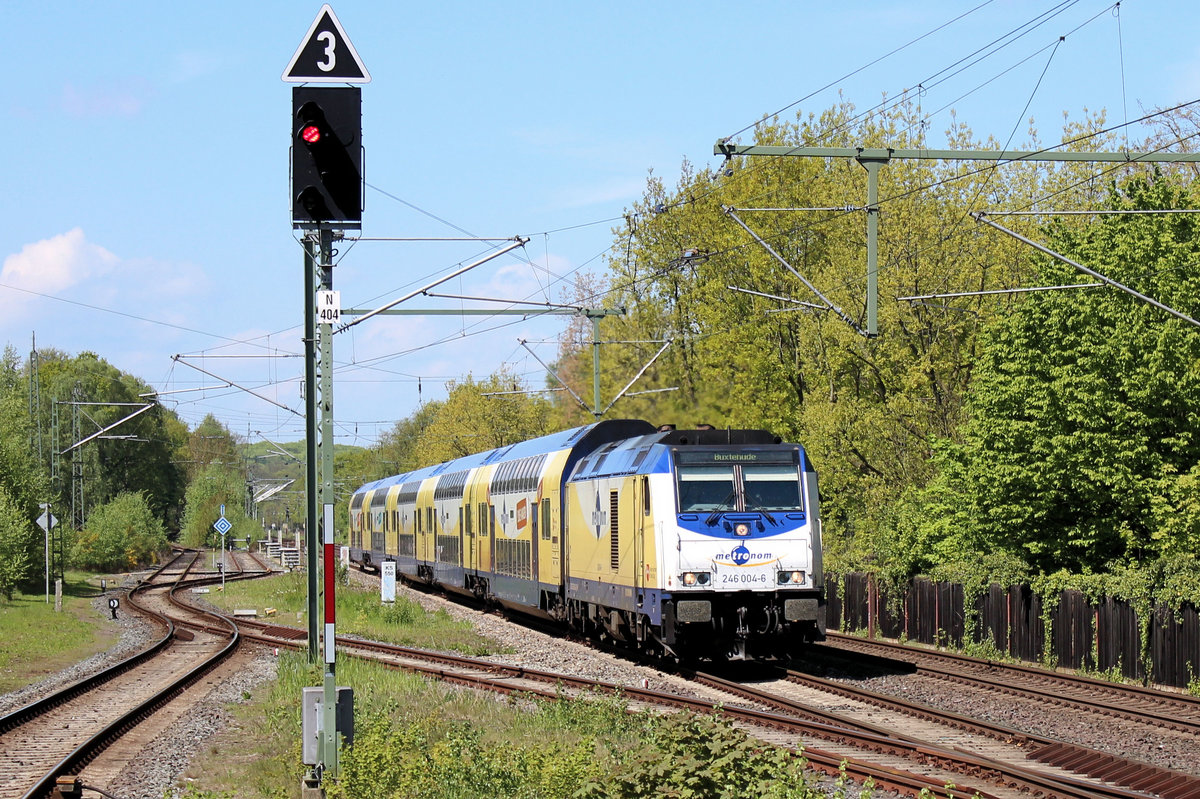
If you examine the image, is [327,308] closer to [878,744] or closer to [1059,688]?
[878,744]

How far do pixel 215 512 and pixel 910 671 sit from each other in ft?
345

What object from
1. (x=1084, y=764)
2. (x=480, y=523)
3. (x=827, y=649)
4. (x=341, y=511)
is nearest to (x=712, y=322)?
(x=480, y=523)

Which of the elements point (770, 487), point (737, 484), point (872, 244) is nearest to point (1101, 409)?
point (872, 244)

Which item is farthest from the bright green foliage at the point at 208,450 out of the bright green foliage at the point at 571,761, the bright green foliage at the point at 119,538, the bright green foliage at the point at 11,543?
the bright green foliage at the point at 571,761

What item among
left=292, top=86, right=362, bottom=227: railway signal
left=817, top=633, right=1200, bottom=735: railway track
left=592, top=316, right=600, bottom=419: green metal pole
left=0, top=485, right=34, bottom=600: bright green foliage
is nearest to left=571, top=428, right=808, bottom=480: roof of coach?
left=817, top=633, right=1200, bottom=735: railway track

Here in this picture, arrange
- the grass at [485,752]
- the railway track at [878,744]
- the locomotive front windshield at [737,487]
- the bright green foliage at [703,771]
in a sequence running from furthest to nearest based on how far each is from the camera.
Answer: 1. the locomotive front windshield at [737,487]
2. the railway track at [878,744]
3. the grass at [485,752]
4. the bright green foliage at [703,771]

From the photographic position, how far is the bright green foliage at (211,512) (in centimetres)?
12106

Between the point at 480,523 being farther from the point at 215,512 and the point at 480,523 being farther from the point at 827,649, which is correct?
the point at 215,512

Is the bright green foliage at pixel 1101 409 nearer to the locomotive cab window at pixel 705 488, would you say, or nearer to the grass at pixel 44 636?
the locomotive cab window at pixel 705 488

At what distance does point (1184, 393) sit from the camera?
2484 cm

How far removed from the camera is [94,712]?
63.8ft

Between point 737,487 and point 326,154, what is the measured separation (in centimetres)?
1132

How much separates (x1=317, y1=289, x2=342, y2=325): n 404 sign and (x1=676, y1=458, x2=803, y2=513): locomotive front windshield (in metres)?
9.94

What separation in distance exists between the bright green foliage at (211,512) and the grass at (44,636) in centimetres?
7055
